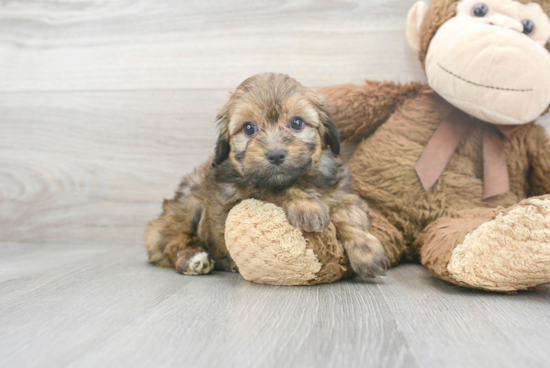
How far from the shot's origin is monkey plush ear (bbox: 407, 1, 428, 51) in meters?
2.05

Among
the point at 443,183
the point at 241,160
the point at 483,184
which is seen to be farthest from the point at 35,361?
the point at 483,184

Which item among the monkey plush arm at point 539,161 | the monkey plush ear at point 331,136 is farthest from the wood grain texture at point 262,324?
the monkey plush arm at point 539,161

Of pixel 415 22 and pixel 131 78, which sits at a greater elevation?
pixel 415 22

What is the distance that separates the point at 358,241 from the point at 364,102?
0.83m

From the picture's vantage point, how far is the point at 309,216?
1430 millimetres

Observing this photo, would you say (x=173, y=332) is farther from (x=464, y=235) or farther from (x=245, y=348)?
(x=464, y=235)

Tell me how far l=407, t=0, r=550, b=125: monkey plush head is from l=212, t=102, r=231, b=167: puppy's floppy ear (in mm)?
937

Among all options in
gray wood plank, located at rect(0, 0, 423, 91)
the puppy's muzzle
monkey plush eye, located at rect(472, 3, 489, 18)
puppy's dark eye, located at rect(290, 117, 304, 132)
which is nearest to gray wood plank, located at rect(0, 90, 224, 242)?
gray wood plank, located at rect(0, 0, 423, 91)

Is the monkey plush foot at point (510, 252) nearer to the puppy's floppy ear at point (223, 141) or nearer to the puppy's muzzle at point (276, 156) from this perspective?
the puppy's muzzle at point (276, 156)

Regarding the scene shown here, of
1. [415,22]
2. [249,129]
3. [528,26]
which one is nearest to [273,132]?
[249,129]

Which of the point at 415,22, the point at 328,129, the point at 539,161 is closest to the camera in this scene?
the point at 328,129

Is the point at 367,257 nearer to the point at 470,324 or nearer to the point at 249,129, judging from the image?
the point at 470,324

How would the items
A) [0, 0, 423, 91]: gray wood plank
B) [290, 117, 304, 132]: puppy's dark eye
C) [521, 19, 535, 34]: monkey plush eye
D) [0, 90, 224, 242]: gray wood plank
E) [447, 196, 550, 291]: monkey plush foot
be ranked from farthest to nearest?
[0, 90, 224, 242]: gray wood plank, [0, 0, 423, 91]: gray wood plank, [521, 19, 535, 34]: monkey plush eye, [290, 117, 304, 132]: puppy's dark eye, [447, 196, 550, 291]: monkey plush foot

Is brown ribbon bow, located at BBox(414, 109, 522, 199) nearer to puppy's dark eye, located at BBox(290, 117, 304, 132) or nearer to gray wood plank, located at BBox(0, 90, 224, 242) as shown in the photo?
puppy's dark eye, located at BBox(290, 117, 304, 132)
